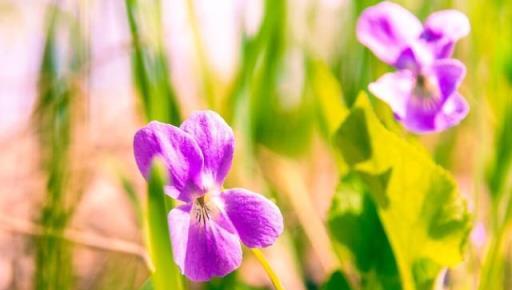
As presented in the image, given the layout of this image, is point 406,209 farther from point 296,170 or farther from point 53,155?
point 296,170

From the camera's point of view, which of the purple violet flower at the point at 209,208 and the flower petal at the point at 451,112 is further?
the flower petal at the point at 451,112

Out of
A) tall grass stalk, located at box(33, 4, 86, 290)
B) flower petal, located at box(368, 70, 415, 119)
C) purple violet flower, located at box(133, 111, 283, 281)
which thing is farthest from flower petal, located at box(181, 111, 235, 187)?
tall grass stalk, located at box(33, 4, 86, 290)

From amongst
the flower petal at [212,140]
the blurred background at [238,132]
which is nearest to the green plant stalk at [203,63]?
the blurred background at [238,132]

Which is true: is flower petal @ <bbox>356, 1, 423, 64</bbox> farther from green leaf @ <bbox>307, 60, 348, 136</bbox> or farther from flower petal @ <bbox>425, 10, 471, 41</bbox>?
green leaf @ <bbox>307, 60, 348, 136</bbox>

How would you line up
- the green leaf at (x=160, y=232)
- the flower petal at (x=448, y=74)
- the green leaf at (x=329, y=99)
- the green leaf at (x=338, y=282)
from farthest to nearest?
the green leaf at (x=329, y=99) < the green leaf at (x=338, y=282) < the flower petal at (x=448, y=74) < the green leaf at (x=160, y=232)

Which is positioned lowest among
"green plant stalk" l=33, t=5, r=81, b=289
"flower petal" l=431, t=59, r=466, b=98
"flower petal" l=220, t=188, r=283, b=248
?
"green plant stalk" l=33, t=5, r=81, b=289

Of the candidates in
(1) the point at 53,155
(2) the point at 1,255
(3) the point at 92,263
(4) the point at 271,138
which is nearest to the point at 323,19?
(4) the point at 271,138

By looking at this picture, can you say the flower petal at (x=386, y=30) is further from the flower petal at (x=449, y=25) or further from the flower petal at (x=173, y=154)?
the flower petal at (x=173, y=154)
